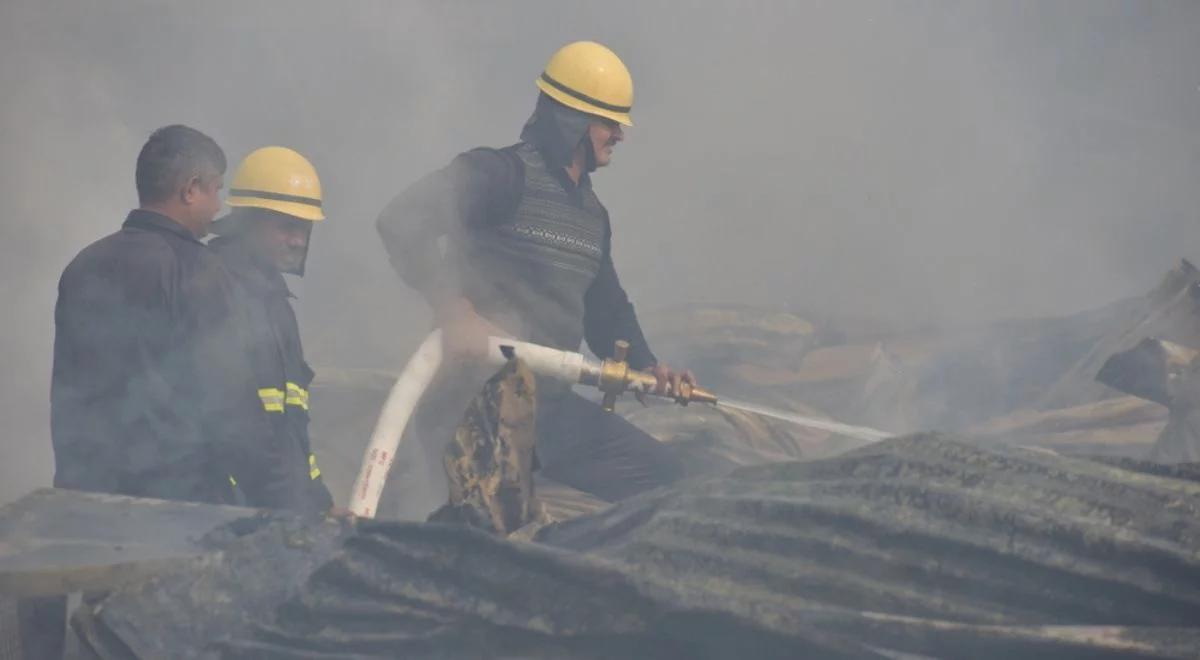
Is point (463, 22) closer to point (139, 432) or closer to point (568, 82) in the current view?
point (568, 82)

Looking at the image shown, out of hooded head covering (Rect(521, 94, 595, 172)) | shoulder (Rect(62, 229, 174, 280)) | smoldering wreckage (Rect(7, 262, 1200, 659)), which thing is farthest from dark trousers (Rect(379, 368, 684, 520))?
smoldering wreckage (Rect(7, 262, 1200, 659))

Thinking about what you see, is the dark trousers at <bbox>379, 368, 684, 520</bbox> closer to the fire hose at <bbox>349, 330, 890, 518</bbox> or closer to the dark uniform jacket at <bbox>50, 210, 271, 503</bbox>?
the fire hose at <bbox>349, 330, 890, 518</bbox>

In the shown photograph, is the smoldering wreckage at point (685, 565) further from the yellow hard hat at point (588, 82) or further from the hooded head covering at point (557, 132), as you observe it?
the yellow hard hat at point (588, 82)

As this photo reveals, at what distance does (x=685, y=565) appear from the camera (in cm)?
205

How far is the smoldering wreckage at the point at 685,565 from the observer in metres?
1.87

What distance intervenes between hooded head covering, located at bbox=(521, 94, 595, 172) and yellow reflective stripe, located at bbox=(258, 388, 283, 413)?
1.25 metres

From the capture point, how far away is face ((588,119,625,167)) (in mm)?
3992

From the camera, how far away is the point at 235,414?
3.09 m

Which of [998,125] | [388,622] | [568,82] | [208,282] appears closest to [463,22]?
[998,125]

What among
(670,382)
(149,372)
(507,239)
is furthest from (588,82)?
(149,372)

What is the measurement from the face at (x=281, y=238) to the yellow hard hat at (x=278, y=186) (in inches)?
1.3

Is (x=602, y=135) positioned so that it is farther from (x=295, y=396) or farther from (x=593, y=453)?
(x=295, y=396)

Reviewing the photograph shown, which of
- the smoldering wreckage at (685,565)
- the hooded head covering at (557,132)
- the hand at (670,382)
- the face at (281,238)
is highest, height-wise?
the hooded head covering at (557,132)

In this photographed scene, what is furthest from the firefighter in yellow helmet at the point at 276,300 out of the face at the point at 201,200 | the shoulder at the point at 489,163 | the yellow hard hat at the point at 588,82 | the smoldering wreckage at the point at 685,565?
the yellow hard hat at the point at 588,82
